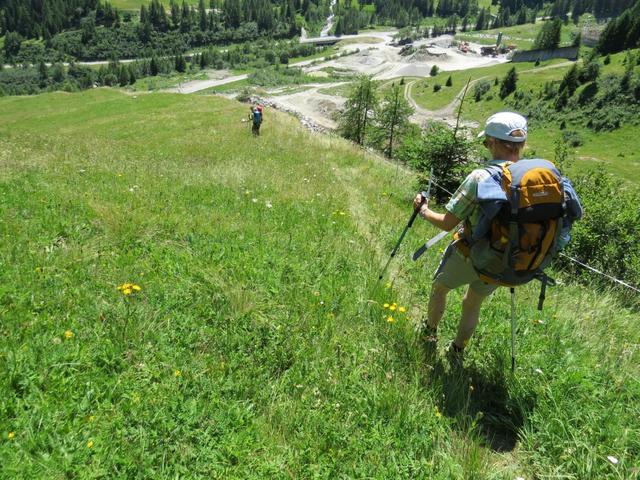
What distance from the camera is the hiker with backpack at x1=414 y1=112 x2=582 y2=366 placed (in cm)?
346

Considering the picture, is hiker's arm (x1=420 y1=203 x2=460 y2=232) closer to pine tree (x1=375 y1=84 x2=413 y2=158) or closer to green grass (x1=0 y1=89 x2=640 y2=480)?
green grass (x1=0 y1=89 x2=640 y2=480)

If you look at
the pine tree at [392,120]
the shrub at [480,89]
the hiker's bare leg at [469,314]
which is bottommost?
the shrub at [480,89]

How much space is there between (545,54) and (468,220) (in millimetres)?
180804

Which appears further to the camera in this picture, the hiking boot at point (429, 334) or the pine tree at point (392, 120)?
the pine tree at point (392, 120)

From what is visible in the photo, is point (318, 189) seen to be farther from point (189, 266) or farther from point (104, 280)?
point (104, 280)

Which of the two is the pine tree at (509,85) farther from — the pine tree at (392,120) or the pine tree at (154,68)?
the pine tree at (154,68)

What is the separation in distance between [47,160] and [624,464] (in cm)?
1401

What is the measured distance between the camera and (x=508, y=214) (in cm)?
360

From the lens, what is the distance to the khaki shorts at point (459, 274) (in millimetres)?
4336

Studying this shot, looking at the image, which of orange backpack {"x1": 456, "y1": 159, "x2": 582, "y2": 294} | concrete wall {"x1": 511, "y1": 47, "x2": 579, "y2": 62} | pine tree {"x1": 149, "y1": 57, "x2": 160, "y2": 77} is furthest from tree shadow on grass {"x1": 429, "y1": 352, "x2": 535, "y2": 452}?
pine tree {"x1": 149, "y1": 57, "x2": 160, "y2": 77}

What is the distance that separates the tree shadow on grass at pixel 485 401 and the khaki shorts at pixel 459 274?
0.94 metres

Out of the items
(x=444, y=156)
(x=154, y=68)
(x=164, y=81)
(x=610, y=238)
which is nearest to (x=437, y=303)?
(x=610, y=238)

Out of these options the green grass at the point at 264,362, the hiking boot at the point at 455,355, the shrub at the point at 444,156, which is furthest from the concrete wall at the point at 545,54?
the hiking boot at the point at 455,355

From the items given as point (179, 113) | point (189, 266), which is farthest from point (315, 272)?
point (179, 113)
